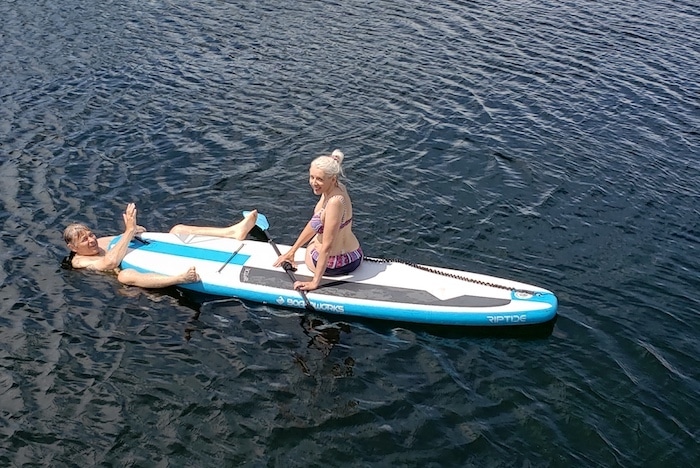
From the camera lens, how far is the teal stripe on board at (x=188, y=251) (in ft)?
39.0

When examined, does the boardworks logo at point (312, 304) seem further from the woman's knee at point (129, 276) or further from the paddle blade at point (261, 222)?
the woman's knee at point (129, 276)

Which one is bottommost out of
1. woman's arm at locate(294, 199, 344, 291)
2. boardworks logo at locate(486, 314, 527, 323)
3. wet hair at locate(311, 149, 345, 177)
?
boardworks logo at locate(486, 314, 527, 323)

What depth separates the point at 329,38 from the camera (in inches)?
864

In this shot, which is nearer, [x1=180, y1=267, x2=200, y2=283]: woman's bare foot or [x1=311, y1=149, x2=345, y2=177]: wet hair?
[x1=311, y1=149, x2=345, y2=177]: wet hair

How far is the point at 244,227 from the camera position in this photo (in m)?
12.4

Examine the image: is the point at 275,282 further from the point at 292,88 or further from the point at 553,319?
the point at 292,88

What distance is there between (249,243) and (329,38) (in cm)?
1138

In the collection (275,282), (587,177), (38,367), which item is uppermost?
(587,177)

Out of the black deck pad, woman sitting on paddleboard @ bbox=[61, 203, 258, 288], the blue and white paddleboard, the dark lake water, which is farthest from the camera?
woman sitting on paddleboard @ bbox=[61, 203, 258, 288]

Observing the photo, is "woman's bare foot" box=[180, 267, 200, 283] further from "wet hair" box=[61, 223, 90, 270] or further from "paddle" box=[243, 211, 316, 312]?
"wet hair" box=[61, 223, 90, 270]

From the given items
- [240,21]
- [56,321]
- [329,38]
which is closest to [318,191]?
[56,321]

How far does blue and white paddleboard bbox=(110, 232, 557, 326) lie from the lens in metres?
10.7

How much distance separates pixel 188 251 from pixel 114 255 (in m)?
1.17

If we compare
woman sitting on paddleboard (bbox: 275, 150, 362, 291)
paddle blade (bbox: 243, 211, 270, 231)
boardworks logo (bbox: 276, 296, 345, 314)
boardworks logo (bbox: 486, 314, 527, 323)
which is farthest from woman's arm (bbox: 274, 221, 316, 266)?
boardworks logo (bbox: 486, 314, 527, 323)
